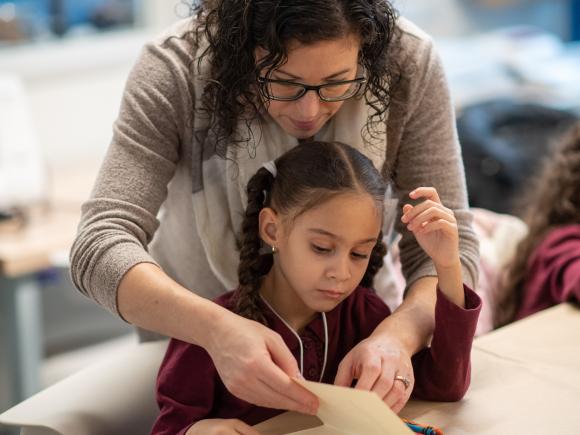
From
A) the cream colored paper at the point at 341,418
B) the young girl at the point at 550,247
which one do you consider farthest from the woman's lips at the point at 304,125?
the young girl at the point at 550,247

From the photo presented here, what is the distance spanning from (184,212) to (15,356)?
1139 millimetres

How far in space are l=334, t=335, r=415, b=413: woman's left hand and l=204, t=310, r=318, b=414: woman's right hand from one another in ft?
0.24

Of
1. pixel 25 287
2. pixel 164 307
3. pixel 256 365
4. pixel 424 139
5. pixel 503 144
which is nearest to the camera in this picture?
pixel 256 365

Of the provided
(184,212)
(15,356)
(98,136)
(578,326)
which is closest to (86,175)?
(98,136)

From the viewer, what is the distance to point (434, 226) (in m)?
1.17

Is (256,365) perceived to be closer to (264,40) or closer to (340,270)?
(340,270)

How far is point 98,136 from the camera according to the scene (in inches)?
137

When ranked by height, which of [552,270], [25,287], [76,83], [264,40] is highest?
[264,40]

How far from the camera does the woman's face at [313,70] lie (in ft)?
3.81

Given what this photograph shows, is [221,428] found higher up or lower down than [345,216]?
lower down

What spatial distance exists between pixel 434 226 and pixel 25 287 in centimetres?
142

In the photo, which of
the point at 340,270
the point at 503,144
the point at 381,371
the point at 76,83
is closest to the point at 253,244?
the point at 340,270

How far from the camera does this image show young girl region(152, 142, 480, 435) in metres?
1.18

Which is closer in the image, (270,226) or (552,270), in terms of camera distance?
(270,226)
